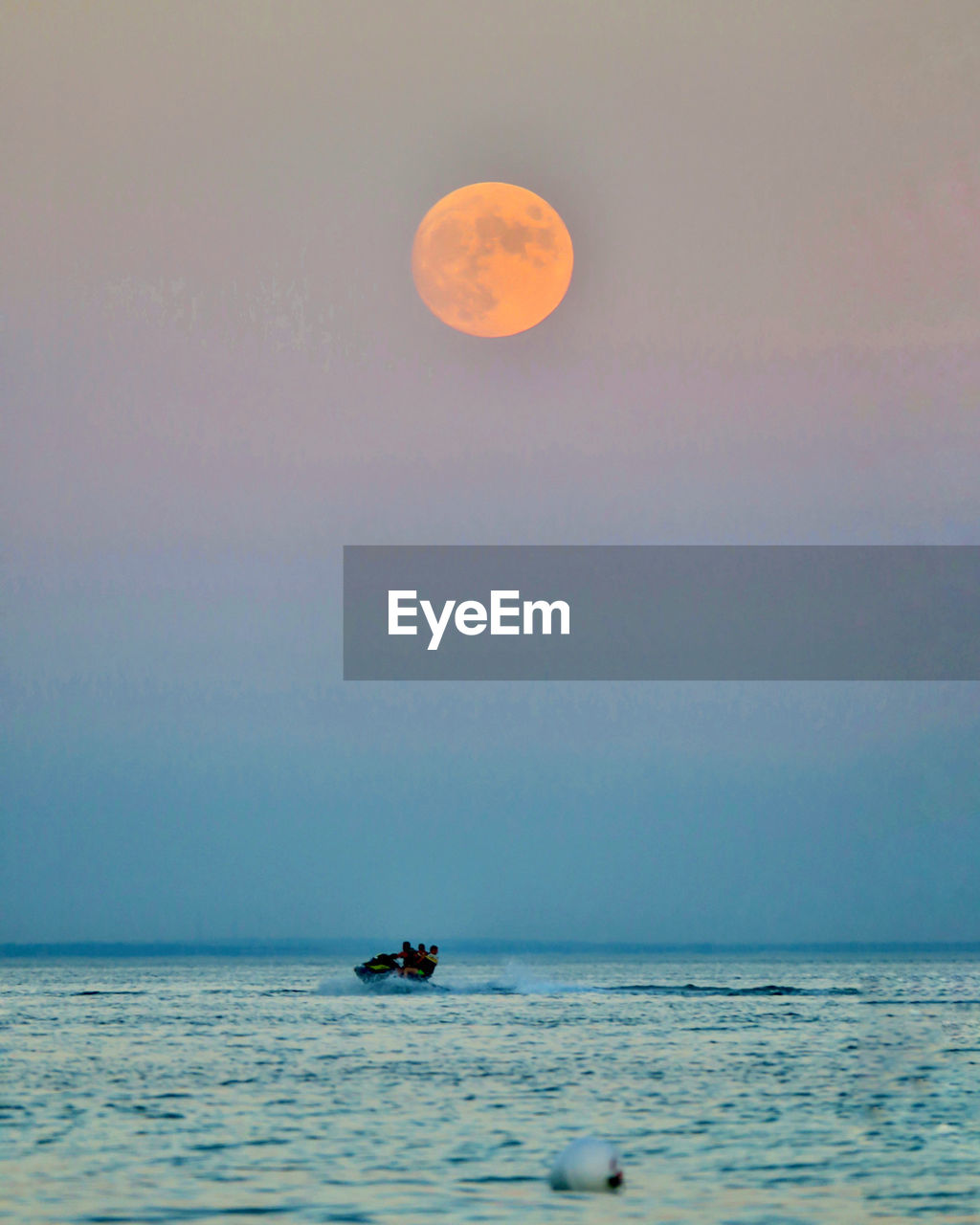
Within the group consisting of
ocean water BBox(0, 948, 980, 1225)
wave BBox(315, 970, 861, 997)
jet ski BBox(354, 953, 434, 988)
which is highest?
jet ski BBox(354, 953, 434, 988)

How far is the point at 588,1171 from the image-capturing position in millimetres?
16500

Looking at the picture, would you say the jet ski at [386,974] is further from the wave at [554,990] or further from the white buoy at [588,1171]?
the white buoy at [588,1171]

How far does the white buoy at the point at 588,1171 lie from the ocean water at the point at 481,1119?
22cm

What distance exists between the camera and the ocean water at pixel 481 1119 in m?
16.0

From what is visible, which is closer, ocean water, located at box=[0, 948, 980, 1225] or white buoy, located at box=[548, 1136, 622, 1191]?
ocean water, located at box=[0, 948, 980, 1225]

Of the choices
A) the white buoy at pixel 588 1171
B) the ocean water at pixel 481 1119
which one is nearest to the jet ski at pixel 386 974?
the ocean water at pixel 481 1119

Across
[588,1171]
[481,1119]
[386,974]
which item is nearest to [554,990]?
[386,974]

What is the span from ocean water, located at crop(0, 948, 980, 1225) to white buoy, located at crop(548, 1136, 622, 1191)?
0.22 metres

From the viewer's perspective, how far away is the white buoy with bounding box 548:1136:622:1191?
650 inches

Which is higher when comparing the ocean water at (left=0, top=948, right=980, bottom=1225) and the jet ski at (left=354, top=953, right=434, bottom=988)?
the jet ski at (left=354, top=953, right=434, bottom=988)

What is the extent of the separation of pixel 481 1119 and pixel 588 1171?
242 inches

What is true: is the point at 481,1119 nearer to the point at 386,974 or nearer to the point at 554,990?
the point at 386,974

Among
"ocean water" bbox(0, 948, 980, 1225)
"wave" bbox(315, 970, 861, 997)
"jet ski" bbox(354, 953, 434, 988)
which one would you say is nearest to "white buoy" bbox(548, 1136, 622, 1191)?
"ocean water" bbox(0, 948, 980, 1225)

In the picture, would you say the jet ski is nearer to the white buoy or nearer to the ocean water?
the ocean water
